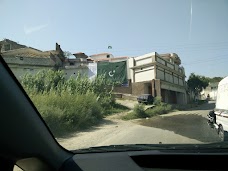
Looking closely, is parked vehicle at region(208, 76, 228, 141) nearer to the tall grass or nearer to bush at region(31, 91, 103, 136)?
the tall grass

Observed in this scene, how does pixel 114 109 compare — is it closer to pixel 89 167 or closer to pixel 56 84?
pixel 56 84

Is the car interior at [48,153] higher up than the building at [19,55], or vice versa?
the building at [19,55]

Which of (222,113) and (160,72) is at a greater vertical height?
(160,72)

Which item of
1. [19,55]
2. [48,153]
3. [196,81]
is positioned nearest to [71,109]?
[19,55]

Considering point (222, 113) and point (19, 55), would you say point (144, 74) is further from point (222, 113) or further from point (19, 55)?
point (19, 55)

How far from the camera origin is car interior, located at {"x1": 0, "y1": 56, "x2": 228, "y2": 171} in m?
2.58

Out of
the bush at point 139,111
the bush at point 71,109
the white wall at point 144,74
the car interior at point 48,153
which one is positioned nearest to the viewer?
the car interior at point 48,153

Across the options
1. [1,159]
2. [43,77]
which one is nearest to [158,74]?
[1,159]

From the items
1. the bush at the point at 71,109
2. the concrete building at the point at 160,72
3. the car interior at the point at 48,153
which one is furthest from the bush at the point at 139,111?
the car interior at the point at 48,153

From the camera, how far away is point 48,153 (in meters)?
2.97

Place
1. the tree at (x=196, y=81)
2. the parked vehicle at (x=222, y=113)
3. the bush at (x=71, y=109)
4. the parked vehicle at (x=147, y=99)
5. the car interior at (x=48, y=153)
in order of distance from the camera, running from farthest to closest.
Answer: the parked vehicle at (x=147, y=99) < the bush at (x=71, y=109) < the tree at (x=196, y=81) < the parked vehicle at (x=222, y=113) < the car interior at (x=48, y=153)

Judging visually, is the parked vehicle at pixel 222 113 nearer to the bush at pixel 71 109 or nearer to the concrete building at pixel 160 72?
the concrete building at pixel 160 72

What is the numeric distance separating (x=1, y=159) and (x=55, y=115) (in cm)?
1124

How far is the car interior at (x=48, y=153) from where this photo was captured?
2585mm
